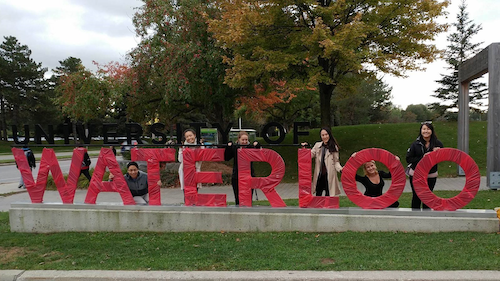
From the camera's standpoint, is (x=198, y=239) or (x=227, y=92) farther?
(x=227, y=92)

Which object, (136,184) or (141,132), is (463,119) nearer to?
(141,132)

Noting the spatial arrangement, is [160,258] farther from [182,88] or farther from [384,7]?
[384,7]

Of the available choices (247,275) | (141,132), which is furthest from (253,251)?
(141,132)

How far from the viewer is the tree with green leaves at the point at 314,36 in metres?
11.6

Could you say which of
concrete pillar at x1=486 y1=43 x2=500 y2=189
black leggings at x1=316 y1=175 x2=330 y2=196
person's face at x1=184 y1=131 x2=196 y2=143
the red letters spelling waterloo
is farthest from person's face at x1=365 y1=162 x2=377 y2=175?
concrete pillar at x1=486 y1=43 x2=500 y2=189

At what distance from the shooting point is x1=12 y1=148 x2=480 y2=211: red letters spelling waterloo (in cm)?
552

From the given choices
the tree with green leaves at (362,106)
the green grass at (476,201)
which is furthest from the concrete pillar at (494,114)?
the tree with green leaves at (362,106)

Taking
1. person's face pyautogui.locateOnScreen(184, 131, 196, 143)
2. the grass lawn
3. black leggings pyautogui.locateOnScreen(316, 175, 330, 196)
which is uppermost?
person's face pyautogui.locateOnScreen(184, 131, 196, 143)

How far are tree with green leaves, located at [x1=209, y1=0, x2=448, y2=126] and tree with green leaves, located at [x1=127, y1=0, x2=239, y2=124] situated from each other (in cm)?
141

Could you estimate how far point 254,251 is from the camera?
4742 millimetres

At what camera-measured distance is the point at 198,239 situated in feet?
17.9

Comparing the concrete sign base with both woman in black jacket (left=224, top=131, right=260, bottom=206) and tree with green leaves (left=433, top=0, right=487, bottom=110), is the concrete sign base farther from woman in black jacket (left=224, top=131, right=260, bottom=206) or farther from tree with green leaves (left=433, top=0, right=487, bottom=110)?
tree with green leaves (left=433, top=0, right=487, bottom=110)

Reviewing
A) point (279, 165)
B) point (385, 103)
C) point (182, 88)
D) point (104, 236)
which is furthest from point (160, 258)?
point (385, 103)

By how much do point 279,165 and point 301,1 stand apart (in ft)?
26.0
